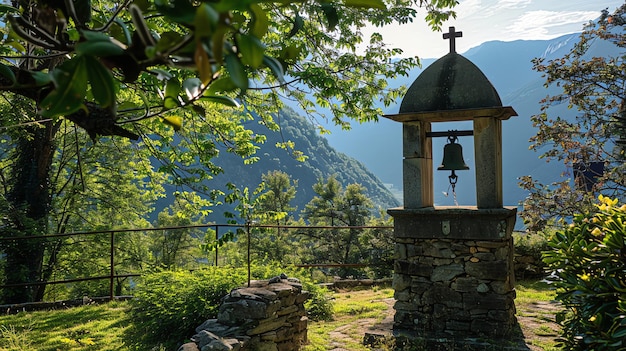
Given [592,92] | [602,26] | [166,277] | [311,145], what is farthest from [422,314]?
[311,145]

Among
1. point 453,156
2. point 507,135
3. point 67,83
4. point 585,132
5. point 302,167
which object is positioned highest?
point 507,135

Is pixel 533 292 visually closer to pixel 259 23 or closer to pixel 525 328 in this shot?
pixel 525 328

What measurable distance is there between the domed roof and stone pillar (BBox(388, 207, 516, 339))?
1.19 m

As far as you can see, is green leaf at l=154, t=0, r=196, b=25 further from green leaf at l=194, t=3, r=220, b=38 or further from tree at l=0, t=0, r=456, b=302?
green leaf at l=194, t=3, r=220, b=38

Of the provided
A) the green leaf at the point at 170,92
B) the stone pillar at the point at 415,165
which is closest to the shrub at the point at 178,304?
the stone pillar at the point at 415,165

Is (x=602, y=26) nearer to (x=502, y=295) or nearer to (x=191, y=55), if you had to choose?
(x=502, y=295)

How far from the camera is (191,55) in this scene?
512mm

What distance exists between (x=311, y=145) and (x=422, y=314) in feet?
227

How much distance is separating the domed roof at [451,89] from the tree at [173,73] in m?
0.39

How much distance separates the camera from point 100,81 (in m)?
0.50

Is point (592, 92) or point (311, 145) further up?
point (311, 145)

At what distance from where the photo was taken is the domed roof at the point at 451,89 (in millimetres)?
4746

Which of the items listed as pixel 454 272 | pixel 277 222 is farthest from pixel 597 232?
pixel 277 222

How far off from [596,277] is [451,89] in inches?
118
